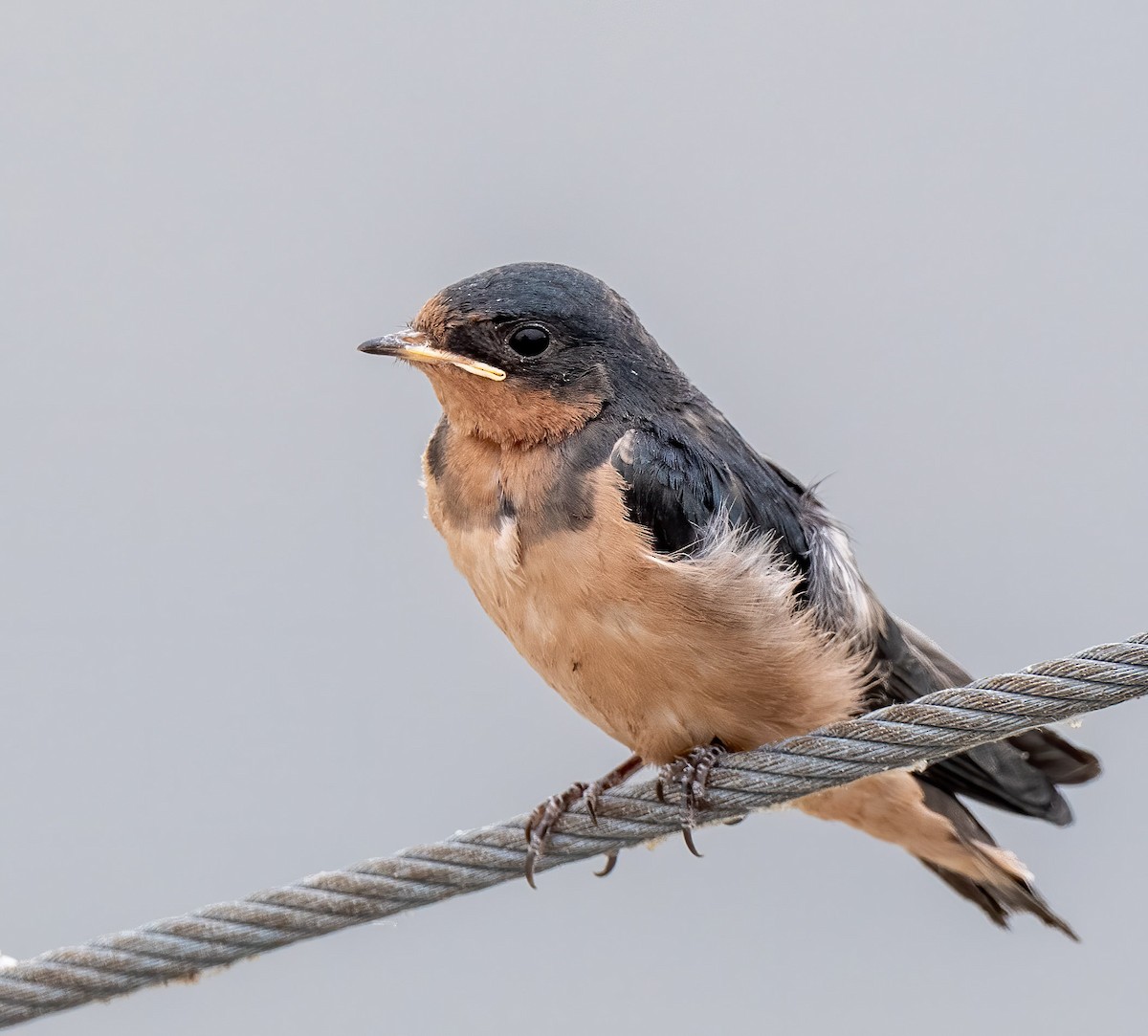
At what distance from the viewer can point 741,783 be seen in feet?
8.43

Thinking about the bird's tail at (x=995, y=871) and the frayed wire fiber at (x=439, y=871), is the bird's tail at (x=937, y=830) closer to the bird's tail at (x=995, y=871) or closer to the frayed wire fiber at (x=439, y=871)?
the bird's tail at (x=995, y=871)

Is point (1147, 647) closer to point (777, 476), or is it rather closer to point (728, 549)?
point (728, 549)

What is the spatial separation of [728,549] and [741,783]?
0.48 meters

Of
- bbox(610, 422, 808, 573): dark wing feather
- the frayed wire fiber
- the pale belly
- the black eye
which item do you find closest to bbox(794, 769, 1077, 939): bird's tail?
the pale belly

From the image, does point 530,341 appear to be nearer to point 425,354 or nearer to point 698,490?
point 425,354

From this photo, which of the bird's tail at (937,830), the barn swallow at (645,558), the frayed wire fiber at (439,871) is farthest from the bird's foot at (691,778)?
the bird's tail at (937,830)

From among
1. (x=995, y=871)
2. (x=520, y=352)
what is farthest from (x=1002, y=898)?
(x=520, y=352)

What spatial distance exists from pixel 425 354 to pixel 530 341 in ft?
0.65

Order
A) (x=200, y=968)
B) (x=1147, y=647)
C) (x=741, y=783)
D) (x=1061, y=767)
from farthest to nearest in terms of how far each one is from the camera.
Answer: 1. (x=1061, y=767)
2. (x=741, y=783)
3. (x=200, y=968)
4. (x=1147, y=647)

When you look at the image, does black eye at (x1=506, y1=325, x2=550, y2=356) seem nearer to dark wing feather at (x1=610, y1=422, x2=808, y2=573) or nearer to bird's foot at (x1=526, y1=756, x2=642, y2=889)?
dark wing feather at (x1=610, y1=422, x2=808, y2=573)

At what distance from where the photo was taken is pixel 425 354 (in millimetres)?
2996

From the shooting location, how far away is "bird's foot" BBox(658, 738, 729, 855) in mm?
2723

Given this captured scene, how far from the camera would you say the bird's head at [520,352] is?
298 centimetres

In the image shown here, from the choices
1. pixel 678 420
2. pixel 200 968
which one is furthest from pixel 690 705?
pixel 200 968
